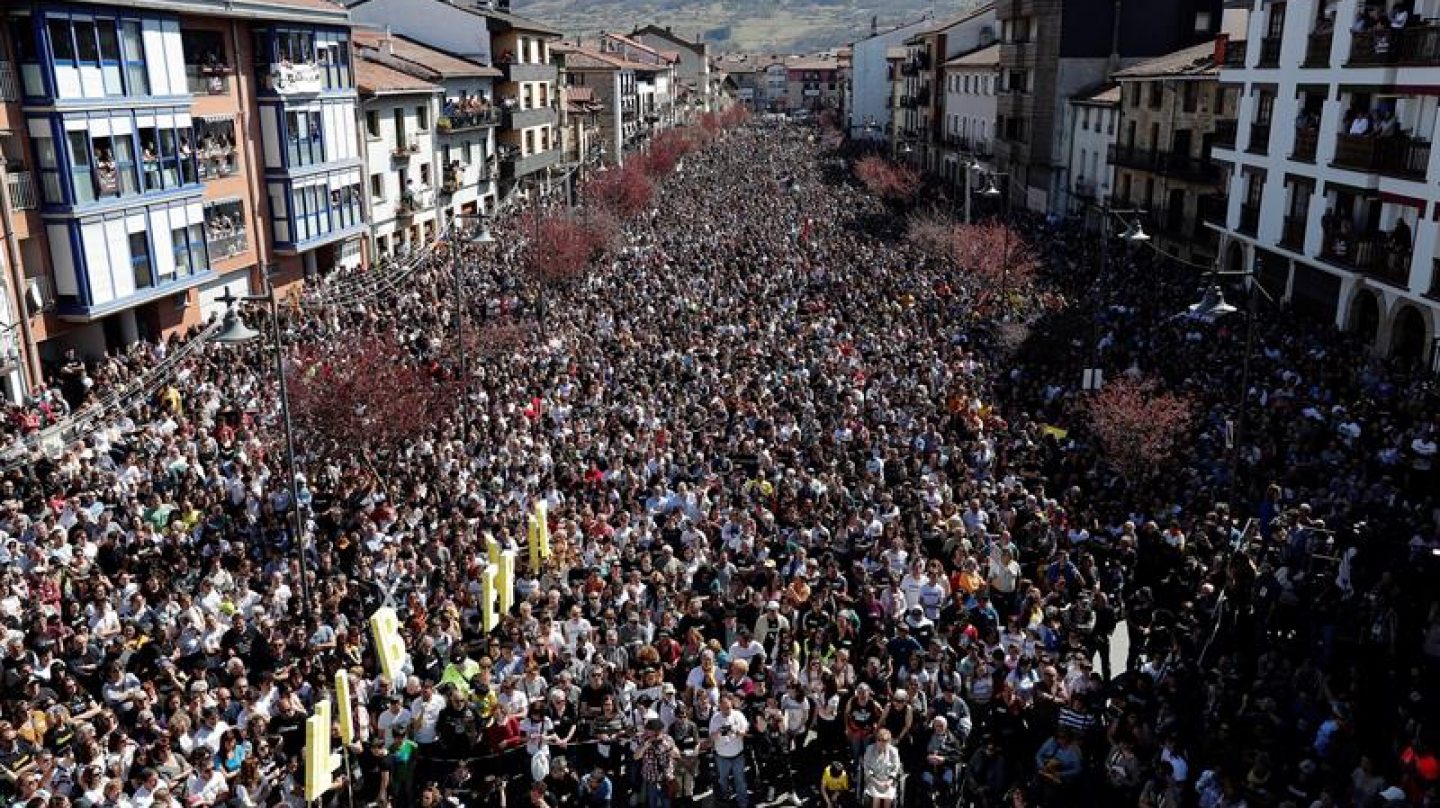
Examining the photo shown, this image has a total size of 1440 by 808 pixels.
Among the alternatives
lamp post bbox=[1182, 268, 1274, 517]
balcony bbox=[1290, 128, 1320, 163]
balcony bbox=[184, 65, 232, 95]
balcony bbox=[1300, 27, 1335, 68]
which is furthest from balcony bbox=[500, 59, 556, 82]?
lamp post bbox=[1182, 268, 1274, 517]

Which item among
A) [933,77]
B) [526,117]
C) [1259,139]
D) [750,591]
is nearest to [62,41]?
[750,591]

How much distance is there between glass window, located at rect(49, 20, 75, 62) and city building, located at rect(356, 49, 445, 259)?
15387 mm

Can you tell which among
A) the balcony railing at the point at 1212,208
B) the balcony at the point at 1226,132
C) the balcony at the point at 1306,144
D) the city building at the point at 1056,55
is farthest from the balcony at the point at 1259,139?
the city building at the point at 1056,55

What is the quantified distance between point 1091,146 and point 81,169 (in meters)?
40.6

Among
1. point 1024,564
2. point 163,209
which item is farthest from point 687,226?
point 1024,564

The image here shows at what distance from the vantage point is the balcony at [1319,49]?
29.5m

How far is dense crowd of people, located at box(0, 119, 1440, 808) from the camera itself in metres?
11.8

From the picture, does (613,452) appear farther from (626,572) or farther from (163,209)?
(163,209)

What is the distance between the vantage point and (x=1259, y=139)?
3378 cm

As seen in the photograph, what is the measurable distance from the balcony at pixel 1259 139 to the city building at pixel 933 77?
38093 millimetres

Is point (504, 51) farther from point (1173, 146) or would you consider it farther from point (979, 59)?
point (1173, 146)

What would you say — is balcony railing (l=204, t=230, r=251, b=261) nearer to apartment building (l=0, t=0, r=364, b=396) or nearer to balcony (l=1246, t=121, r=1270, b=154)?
apartment building (l=0, t=0, r=364, b=396)

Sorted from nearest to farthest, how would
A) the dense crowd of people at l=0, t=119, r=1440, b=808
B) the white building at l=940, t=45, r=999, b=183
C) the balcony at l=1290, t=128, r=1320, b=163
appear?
the dense crowd of people at l=0, t=119, r=1440, b=808 < the balcony at l=1290, t=128, r=1320, b=163 < the white building at l=940, t=45, r=999, b=183

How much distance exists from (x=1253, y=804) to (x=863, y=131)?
111 m
